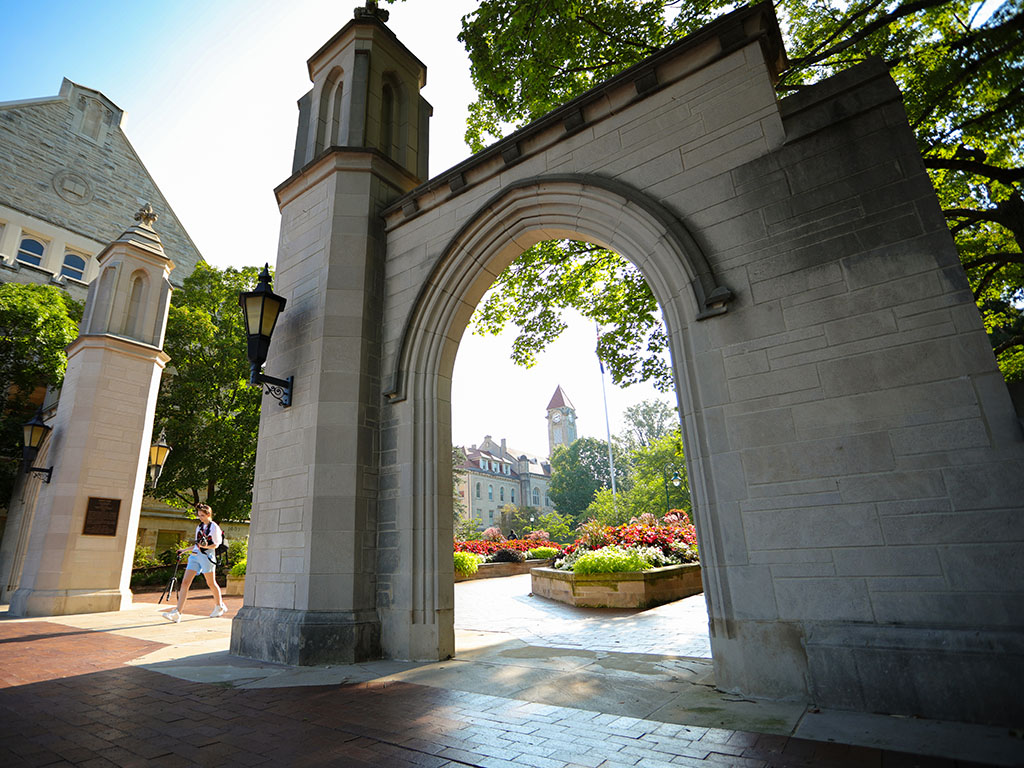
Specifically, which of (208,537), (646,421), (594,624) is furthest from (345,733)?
(646,421)

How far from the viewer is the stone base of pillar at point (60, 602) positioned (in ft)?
30.9

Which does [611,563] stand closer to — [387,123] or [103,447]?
[387,123]

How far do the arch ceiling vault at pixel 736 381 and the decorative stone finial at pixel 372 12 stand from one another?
203 centimetres

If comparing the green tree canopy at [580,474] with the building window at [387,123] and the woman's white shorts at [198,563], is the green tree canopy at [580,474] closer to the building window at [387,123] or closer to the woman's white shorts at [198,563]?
the woman's white shorts at [198,563]

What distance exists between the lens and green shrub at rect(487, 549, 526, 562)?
18.1 meters

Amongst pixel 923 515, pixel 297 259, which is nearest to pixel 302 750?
pixel 923 515

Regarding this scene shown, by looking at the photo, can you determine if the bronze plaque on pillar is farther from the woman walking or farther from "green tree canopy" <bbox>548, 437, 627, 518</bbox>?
"green tree canopy" <bbox>548, 437, 627, 518</bbox>

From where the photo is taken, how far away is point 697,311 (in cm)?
407

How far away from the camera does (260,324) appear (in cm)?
568

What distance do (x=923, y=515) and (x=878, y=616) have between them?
0.66 meters

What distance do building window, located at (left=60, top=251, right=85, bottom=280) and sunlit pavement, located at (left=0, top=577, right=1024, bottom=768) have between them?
73.6 ft

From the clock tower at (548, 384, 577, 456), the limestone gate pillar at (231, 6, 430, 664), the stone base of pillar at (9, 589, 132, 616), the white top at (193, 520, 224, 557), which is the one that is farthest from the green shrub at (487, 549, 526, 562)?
the clock tower at (548, 384, 577, 456)

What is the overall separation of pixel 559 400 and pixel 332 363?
75735mm

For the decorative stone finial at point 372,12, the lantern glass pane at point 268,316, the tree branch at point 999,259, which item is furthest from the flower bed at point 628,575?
the decorative stone finial at point 372,12
